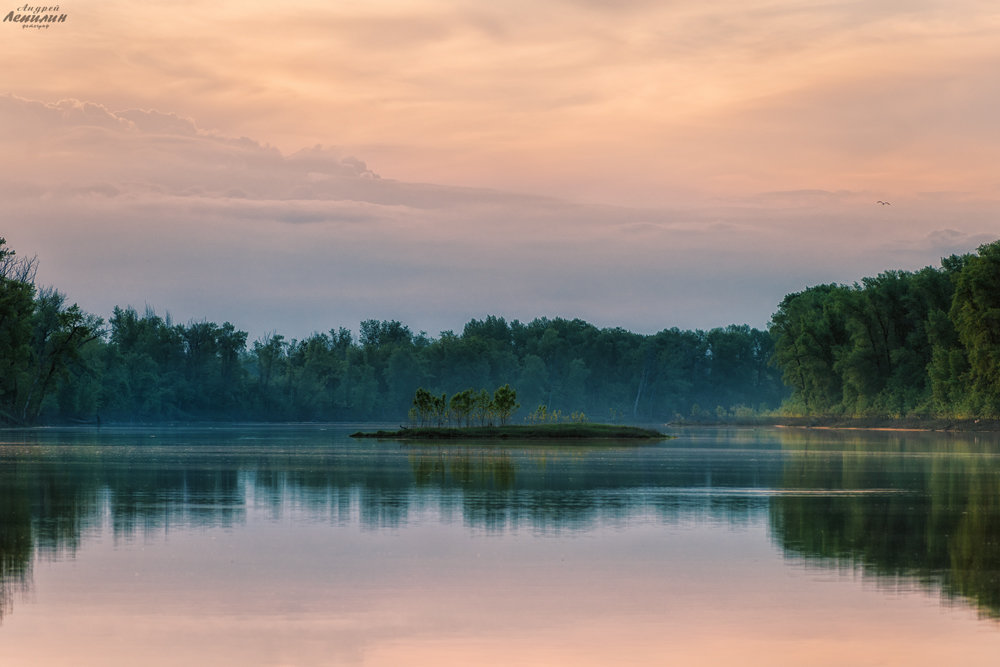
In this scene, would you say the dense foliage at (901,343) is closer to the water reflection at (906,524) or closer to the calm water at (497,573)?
the water reflection at (906,524)

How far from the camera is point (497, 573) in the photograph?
23656mm

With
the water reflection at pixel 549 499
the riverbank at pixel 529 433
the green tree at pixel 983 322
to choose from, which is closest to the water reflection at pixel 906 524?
the water reflection at pixel 549 499

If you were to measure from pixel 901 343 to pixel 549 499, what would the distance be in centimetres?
13311

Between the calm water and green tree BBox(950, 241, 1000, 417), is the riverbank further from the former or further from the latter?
the calm water

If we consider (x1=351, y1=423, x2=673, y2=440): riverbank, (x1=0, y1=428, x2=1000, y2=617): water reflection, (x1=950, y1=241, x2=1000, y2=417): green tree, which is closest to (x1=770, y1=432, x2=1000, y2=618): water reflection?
(x1=0, y1=428, x2=1000, y2=617): water reflection

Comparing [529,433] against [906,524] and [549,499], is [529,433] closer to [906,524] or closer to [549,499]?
[549,499]

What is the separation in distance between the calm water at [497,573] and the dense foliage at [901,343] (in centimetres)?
8426

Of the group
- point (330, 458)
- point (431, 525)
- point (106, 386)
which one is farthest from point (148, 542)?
point (106, 386)

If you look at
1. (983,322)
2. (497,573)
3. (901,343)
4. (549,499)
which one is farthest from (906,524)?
(901,343)

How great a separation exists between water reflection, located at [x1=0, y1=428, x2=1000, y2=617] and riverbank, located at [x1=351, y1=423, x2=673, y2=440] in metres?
32.8

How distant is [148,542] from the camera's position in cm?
2800

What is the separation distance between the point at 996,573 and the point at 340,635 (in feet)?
41.2

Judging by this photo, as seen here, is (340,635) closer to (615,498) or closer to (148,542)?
(148,542)

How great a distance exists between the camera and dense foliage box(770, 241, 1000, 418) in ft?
418
